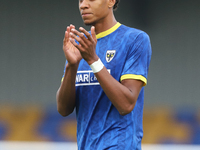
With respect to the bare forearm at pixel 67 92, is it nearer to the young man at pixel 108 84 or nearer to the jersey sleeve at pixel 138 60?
the young man at pixel 108 84

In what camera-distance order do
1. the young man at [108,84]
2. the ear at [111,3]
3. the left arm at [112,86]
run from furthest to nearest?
the ear at [111,3], the young man at [108,84], the left arm at [112,86]

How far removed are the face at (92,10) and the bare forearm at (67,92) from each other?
0.94ft

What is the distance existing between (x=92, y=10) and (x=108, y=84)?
1.61 ft

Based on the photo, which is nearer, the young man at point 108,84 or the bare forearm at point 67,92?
the young man at point 108,84

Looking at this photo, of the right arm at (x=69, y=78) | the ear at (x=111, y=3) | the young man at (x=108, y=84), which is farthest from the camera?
the ear at (x=111, y=3)

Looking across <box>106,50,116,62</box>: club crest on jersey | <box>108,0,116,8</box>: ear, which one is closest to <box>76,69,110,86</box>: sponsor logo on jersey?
<box>106,50,116,62</box>: club crest on jersey

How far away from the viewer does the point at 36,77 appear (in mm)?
6926

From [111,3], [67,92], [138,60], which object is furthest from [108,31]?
[67,92]

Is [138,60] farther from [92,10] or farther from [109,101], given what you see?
[92,10]

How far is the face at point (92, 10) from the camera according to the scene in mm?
2072

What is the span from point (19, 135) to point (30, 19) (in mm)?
2191

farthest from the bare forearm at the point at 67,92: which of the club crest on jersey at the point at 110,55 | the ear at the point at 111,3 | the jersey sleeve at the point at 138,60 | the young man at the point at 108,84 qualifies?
the ear at the point at 111,3

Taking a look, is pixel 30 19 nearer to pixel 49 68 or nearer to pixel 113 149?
pixel 49 68

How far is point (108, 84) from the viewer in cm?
182
